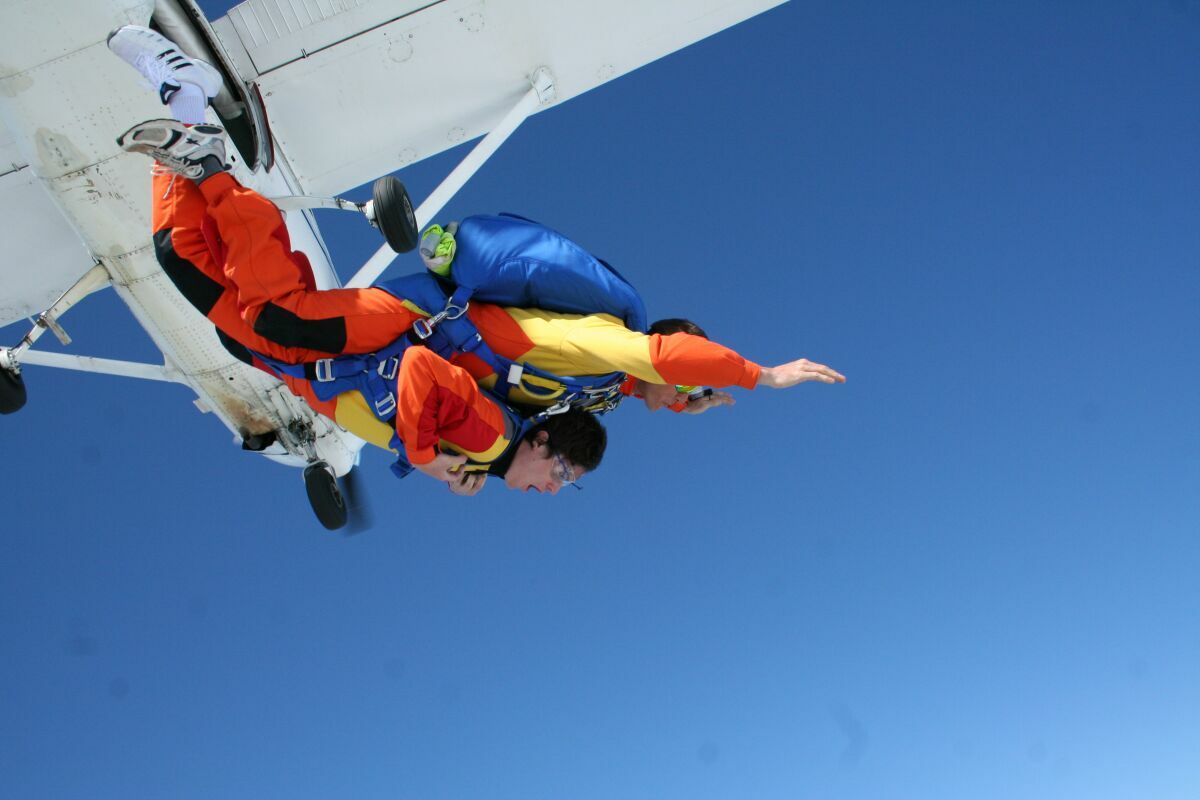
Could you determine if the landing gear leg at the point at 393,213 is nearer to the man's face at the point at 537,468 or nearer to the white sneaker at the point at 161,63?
the white sneaker at the point at 161,63

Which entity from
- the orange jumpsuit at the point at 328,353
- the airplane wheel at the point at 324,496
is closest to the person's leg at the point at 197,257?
the orange jumpsuit at the point at 328,353

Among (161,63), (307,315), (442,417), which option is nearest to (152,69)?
(161,63)

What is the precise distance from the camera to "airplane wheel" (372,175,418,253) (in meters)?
4.38

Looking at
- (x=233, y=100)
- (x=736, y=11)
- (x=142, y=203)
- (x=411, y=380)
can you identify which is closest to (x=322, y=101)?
(x=233, y=100)

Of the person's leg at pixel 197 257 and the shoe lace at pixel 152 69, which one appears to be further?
the shoe lace at pixel 152 69

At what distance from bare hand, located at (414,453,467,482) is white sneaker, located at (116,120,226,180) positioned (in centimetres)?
170

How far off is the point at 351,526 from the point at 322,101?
3.91 m

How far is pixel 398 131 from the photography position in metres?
8.09

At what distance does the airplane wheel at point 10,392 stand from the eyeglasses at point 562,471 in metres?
3.44

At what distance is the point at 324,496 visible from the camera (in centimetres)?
560

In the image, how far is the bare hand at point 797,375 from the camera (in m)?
3.94

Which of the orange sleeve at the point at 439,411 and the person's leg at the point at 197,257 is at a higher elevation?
the person's leg at the point at 197,257

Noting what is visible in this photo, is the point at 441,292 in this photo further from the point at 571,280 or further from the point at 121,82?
the point at 121,82

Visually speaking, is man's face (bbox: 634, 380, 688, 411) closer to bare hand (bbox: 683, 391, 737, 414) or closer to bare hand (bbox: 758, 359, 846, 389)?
bare hand (bbox: 683, 391, 737, 414)
